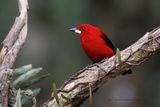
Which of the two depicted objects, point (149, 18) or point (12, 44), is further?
point (149, 18)

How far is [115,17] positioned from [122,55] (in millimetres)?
3821

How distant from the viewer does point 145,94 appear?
700 cm

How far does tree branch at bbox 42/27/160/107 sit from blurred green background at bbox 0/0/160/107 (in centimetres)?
261

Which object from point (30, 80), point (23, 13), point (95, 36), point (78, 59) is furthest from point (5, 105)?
point (78, 59)

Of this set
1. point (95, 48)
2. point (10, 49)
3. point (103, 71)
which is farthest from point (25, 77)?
point (95, 48)

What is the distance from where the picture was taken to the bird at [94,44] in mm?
4633

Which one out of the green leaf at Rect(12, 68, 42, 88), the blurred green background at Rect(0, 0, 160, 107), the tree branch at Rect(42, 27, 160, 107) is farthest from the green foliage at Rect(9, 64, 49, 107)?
the blurred green background at Rect(0, 0, 160, 107)

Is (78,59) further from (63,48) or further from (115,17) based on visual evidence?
(115,17)

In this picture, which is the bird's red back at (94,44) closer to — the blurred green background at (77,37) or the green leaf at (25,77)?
the green leaf at (25,77)

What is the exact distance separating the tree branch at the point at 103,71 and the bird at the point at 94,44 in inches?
47.7

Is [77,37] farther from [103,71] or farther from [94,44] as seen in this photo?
[103,71]

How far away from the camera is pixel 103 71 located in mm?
3393

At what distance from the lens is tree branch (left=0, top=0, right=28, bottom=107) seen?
10.8ft

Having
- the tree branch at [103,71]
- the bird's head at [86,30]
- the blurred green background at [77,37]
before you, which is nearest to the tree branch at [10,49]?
the tree branch at [103,71]
